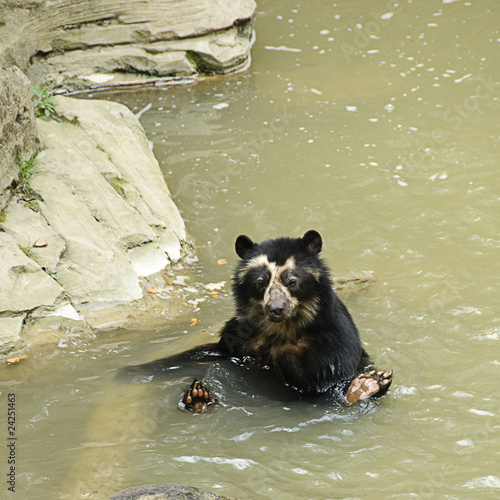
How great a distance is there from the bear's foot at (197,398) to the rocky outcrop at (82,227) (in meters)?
1.40

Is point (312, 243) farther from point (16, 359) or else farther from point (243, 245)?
point (16, 359)

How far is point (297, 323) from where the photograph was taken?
480 centimetres

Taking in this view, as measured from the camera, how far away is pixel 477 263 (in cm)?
659

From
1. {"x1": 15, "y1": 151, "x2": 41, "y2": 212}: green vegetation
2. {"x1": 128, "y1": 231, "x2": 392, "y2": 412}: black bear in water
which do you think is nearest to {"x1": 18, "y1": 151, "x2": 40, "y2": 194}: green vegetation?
{"x1": 15, "y1": 151, "x2": 41, "y2": 212}: green vegetation

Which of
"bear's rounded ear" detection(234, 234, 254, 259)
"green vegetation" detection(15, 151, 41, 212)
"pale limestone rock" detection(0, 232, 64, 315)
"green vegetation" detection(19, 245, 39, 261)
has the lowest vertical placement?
"pale limestone rock" detection(0, 232, 64, 315)

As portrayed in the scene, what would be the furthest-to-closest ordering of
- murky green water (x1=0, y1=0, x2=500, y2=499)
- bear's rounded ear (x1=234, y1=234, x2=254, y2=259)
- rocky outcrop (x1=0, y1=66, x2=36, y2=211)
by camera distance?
1. rocky outcrop (x1=0, y1=66, x2=36, y2=211)
2. bear's rounded ear (x1=234, y1=234, x2=254, y2=259)
3. murky green water (x1=0, y1=0, x2=500, y2=499)

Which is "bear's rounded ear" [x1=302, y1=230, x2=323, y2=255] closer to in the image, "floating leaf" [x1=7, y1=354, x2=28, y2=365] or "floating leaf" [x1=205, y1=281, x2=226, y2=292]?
"floating leaf" [x1=205, y1=281, x2=226, y2=292]

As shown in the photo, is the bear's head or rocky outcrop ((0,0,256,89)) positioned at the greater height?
rocky outcrop ((0,0,256,89))

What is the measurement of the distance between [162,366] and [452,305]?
2647 millimetres

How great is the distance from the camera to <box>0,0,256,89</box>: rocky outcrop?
33.3ft

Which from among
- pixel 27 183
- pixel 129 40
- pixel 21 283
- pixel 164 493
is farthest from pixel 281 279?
pixel 129 40

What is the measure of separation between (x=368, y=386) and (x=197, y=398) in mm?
1166

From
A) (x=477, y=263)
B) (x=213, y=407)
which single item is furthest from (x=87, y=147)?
(x=477, y=263)

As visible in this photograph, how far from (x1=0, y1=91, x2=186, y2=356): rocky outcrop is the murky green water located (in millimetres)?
420
